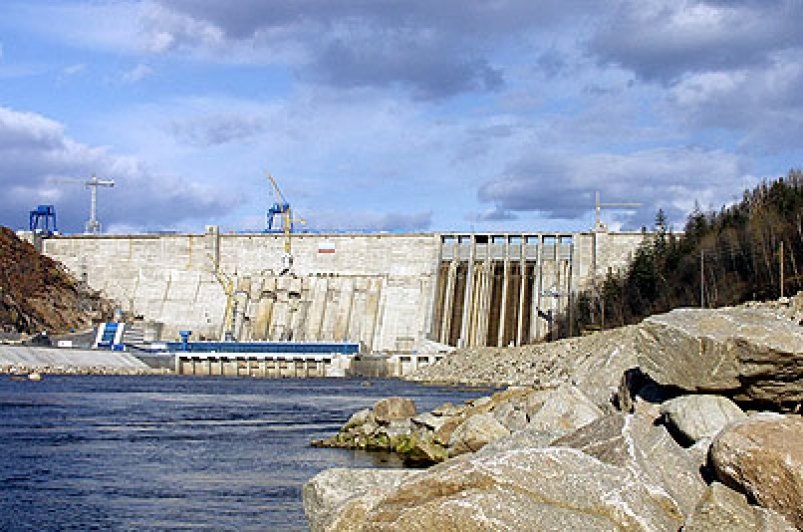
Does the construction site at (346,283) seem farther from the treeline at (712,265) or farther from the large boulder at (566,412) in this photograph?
the large boulder at (566,412)

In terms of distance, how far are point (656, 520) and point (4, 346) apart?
9409cm

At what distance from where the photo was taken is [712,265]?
89438 mm

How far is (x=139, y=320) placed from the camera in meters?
123

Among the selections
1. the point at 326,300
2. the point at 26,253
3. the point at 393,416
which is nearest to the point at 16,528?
the point at 393,416

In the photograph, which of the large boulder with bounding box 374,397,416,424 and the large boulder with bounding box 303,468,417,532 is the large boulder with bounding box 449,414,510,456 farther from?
the large boulder with bounding box 303,468,417,532

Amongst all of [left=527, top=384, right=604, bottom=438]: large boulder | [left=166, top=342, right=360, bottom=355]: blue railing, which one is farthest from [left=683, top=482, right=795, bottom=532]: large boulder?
[left=166, top=342, right=360, bottom=355]: blue railing

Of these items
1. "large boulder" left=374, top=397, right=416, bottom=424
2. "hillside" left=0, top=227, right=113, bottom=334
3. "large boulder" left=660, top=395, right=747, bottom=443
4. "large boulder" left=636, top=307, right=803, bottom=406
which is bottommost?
"large boulder" left=374, top=397, right=416, bottom=424

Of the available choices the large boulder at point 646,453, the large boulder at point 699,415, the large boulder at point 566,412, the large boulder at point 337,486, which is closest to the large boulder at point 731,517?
the large boulder at point 646,453

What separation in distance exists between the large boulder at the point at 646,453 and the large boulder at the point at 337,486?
244cm

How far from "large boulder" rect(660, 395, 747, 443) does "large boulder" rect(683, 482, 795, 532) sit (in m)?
2.91

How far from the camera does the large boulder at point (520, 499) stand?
11.2 meters

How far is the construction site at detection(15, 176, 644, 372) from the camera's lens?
114m

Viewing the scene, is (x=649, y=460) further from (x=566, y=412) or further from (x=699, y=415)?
(x=566, y=412)

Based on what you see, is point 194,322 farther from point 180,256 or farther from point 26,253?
point 26,253
